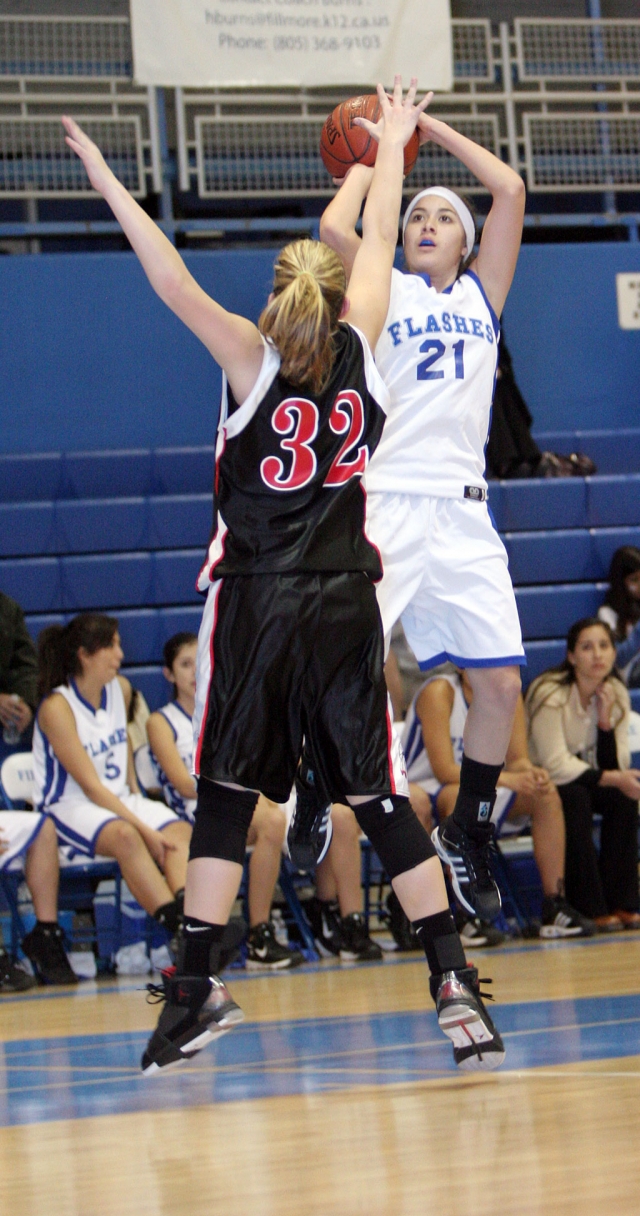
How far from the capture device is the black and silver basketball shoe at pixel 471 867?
11.8ft

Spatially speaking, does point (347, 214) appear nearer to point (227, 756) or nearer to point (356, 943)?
point (227, 756)

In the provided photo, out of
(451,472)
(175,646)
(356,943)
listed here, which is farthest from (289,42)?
(451,472)

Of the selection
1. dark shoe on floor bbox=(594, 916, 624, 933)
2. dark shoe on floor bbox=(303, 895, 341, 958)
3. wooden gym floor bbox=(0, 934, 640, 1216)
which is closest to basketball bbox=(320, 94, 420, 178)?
wooden gym floor bbox=(0, 934, 640, 1216)

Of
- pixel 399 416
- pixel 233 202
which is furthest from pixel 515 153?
pixel 399 416

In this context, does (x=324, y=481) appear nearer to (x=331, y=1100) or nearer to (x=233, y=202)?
(x=331, y=1100)

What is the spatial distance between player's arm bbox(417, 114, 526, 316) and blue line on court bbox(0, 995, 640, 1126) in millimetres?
1797

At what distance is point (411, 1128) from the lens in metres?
2.29

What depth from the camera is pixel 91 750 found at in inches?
232

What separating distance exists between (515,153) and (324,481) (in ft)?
24.0

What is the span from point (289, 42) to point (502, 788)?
538 centimetres

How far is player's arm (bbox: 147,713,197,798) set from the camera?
5934mm

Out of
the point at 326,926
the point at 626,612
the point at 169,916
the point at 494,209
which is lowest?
the point at 326,926

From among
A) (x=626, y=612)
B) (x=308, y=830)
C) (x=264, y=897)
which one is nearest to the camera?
(x=308, y=830)

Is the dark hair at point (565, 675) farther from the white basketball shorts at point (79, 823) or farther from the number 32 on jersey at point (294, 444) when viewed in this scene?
the number 32 on jersey at point (294, 444)
